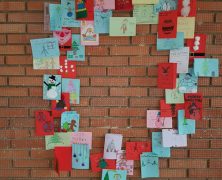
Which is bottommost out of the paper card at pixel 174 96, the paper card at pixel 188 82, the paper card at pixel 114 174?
the paper card at pixel 114 174

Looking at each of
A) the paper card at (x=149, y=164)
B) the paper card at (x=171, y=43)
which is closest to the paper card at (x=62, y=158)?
the paper card at (x=149, y=164)

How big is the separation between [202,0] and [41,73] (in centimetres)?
125

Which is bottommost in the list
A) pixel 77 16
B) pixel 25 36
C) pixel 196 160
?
pixel 196 160

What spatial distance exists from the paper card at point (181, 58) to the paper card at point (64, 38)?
0.73 metres

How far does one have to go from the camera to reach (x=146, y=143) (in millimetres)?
2326

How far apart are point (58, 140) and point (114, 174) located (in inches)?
19.0

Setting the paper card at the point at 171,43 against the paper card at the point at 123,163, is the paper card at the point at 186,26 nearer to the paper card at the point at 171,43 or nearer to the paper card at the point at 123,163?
the paper card at the point at 171,43

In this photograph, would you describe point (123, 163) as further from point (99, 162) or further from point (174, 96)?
point (174, 96)

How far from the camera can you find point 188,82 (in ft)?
7.48

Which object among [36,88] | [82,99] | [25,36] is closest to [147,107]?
[82,99]

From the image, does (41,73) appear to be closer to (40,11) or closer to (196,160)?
(40,11)

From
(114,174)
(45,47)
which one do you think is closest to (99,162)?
(114,174)

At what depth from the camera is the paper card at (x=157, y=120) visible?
230 cm

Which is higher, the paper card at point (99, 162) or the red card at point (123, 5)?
the red card at point (123, 5)
